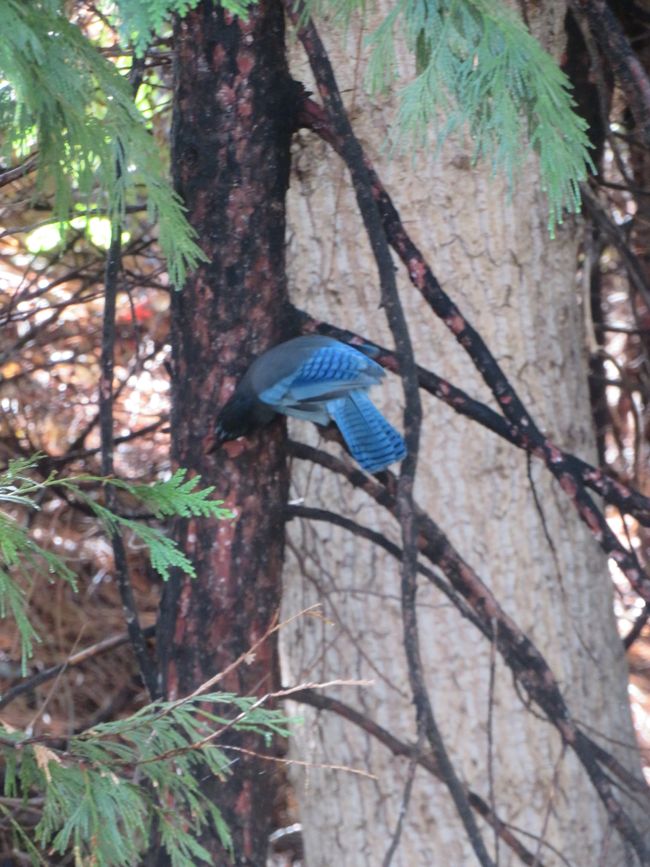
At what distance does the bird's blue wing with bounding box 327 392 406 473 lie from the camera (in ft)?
6.91

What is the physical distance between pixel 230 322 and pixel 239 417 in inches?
8.3

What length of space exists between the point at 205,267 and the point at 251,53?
0.43 metres

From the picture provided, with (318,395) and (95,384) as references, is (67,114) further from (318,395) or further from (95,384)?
(95,384)

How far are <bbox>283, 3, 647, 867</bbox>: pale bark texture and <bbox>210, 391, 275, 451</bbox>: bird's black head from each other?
95 centimetres

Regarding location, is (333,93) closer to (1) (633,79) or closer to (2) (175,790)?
(1) (633,79)

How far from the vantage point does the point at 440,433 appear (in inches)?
121

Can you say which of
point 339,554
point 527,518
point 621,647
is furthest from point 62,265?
point 621,647

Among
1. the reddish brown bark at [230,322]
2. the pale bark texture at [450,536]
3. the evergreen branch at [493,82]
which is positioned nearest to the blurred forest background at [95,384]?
the pale bark texture at [450,536]

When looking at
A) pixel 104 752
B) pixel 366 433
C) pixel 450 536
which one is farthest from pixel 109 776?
pixel 450 536

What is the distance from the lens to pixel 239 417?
2131mm

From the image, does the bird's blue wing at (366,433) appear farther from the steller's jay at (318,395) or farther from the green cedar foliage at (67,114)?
the green cedar foliage at (67,114)

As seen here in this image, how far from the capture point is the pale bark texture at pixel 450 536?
3037 mm

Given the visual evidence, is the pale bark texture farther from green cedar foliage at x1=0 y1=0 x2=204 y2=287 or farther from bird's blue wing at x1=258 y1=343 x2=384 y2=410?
green cedar foliage at x1=0 y1=0 x2=204 y2=287

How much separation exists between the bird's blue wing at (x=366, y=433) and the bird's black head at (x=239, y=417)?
5.5 inches
